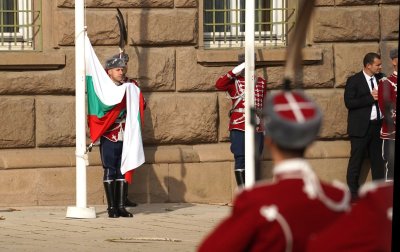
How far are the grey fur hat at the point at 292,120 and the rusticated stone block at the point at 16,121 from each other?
10.5 m

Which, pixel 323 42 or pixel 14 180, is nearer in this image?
pixel 14 180

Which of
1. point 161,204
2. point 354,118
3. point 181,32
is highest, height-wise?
point 181,32

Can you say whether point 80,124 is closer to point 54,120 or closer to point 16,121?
point 54,120

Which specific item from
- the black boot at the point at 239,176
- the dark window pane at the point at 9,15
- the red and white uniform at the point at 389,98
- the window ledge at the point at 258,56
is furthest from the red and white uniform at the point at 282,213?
the dark window pane at the point at 9,15

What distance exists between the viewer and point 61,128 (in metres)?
14.6

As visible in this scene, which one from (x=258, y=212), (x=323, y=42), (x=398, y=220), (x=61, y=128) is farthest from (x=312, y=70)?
(x=258, y=212)

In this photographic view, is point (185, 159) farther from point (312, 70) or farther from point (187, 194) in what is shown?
point (312, 70)

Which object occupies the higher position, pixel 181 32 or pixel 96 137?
pixel 181 32

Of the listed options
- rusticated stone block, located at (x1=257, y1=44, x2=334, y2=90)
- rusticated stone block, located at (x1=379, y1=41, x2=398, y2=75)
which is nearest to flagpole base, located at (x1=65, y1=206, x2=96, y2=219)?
rusticated stone block, located at (x1=257, y1=44, x2=334, y2=90)

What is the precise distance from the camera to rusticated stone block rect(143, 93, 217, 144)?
1489 cm

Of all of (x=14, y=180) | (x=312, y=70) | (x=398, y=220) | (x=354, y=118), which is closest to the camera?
(x=398, y=220)

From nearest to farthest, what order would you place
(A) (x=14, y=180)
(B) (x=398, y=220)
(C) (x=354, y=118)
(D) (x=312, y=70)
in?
(B) (x=398, y=220), (C) (x=354, y=118), (A) (x=14, y=180), (D) (x=312, y=70)

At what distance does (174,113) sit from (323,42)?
1.97 metres

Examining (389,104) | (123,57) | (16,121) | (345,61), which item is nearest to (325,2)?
(345,61)
